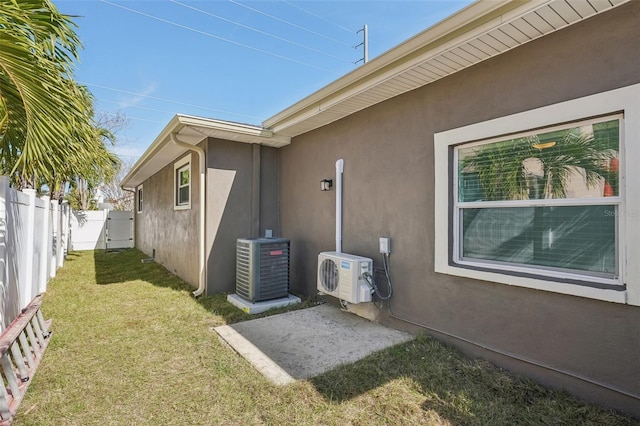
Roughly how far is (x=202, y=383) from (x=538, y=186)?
11.3 feet

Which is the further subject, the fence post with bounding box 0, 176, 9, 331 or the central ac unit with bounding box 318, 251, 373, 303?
the central ac unit with bounding box 318, 251, 373, 303

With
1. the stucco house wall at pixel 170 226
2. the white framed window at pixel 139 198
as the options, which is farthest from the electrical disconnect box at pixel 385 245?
the white framed window at pixel 139 198

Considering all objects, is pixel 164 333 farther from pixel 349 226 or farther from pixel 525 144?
pixel 525 144

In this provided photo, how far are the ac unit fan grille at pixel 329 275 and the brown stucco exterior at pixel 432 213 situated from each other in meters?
0.43

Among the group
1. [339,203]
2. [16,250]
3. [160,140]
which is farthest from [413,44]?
[160,140]

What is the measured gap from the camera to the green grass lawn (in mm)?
2424

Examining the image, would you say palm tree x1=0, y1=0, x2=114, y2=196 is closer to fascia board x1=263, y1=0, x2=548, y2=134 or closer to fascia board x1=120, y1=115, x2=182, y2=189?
fascia board x1=120, y1=115, x2=182, y2=189

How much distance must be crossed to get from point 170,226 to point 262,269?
4590mm

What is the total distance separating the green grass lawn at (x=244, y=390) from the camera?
242cm

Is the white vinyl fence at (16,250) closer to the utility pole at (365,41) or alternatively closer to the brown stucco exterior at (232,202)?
the brown stucco exterior at (232,202)

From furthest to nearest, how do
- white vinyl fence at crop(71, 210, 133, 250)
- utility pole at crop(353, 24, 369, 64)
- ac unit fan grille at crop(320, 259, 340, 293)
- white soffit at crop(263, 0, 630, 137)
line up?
white vinyl fence at crop(71, 210, 133, 250) → utility pole at crop(353, 24, 369, 64) → ac unit fan grille at crop(320, 259, 340, 293) → white soffit at crop(263, 0, 630, 137)

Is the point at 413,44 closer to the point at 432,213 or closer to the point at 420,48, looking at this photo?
the point at 420,48

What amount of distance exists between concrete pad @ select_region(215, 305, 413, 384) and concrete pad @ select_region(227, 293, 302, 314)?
34 cm

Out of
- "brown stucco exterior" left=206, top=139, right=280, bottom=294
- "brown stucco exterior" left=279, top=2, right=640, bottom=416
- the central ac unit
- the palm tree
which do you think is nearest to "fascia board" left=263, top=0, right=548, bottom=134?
"brown stucco exterior" left=279, top=2, right=640, bottom=416
